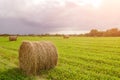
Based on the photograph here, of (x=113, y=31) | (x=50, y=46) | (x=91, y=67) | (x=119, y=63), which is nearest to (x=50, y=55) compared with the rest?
(x=50, y=46)

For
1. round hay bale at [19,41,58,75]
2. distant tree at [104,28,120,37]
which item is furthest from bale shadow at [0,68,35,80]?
distant tree at [104,28,120,37]

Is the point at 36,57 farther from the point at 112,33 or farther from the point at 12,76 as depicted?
the point at 112,33

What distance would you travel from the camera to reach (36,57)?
517 inches

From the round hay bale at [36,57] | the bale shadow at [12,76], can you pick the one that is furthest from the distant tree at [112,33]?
the bale shadow at [12,76]

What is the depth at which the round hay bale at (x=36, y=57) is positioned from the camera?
42.9 ft

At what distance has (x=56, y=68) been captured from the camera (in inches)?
540

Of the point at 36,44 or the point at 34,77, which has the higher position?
the point at 36,44

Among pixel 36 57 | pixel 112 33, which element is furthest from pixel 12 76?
pixel 112 33

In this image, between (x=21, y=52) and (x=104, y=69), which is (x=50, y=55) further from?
(x=104, y=69)

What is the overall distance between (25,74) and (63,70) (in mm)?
2159

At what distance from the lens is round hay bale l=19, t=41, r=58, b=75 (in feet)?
42.9

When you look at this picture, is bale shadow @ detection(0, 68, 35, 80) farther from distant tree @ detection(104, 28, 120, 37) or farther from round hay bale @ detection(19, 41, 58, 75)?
distant tree @ detection(104, 28, 120, 37)

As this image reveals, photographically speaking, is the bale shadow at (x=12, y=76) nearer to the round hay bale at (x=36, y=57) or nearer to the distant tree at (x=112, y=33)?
the round hay bale at (x=36, y=57)

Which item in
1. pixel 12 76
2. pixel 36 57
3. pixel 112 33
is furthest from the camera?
pixel 112 33
